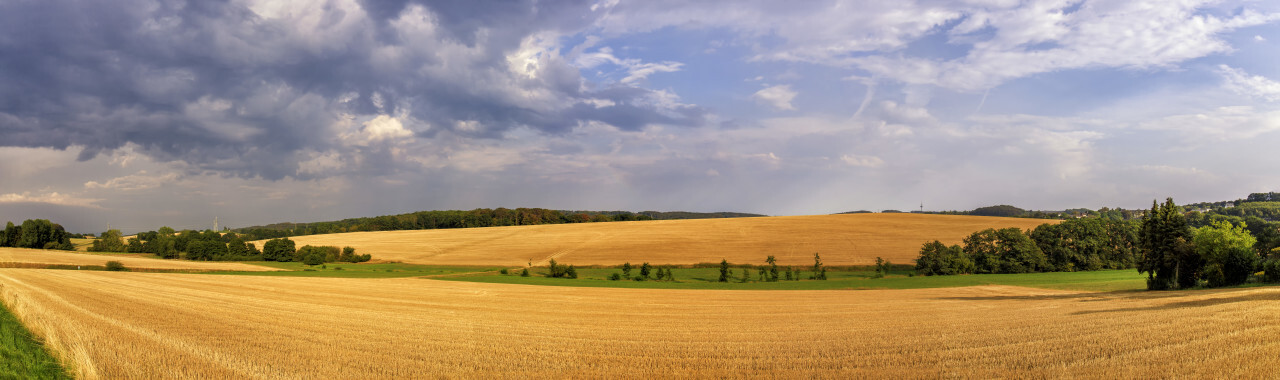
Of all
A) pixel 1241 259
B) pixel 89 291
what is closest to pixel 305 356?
pixel 89 291

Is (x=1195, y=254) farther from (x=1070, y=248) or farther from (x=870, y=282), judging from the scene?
(x=1070, y=248)

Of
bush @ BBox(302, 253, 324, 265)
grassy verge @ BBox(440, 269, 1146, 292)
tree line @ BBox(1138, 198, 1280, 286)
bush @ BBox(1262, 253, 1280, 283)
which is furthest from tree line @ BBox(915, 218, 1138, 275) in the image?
bush @ BBox(302, 253, 324, 265)

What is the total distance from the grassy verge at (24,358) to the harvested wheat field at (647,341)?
0.31 m

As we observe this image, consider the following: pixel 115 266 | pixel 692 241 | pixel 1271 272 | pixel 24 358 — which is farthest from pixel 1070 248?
pixel 115 266

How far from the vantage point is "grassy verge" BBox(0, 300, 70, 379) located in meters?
11.2

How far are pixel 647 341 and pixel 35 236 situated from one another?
154 meters

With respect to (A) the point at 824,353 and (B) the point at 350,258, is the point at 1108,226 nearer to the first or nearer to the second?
(A) the point at 824,353

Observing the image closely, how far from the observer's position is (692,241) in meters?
83.2

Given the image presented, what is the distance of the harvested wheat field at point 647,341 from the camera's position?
11.1 meters

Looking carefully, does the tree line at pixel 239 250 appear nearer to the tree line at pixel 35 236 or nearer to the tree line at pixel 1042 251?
the tree line at pixel 35 236

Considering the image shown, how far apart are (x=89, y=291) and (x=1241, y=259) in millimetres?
65950

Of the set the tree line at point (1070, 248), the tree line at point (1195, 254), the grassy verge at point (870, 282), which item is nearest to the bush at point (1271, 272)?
the tree line at point (1195, 254)

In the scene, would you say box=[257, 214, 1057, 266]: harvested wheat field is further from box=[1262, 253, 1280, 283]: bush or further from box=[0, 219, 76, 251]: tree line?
box=[0, 219, 76, 251]: tree line

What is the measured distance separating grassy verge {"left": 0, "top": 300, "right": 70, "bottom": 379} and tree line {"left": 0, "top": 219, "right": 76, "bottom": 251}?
136418mm
